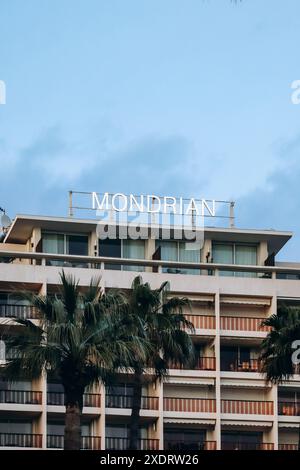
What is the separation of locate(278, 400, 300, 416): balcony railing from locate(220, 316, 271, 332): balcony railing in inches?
215

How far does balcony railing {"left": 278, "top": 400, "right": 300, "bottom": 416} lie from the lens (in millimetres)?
117438

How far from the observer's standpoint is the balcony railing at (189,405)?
115575 millimetres

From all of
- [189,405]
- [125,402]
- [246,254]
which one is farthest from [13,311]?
[246,254]

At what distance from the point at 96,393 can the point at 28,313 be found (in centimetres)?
791

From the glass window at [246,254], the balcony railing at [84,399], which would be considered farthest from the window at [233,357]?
the balcony railing at [84,399]

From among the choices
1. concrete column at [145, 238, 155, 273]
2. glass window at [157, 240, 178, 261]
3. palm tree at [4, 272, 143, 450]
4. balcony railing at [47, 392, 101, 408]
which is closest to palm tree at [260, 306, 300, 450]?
palm tree at [4, 272, 143, 450]

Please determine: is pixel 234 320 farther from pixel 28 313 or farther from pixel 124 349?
pixel 124 349

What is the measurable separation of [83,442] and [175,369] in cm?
876

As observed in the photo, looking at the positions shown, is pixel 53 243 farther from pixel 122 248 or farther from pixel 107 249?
pixel 122 248

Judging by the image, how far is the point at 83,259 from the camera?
383 feet

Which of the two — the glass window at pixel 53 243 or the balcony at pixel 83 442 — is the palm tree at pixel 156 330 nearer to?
the balcony at pixel 83 442

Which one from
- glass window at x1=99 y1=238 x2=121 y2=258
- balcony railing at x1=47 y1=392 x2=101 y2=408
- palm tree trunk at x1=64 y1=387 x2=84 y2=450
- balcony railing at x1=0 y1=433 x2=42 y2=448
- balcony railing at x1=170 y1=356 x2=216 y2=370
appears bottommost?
palm tree trunk at x1=64 y1=387 x2=84 y2=450

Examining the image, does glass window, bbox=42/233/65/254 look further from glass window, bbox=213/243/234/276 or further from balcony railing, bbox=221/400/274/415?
balcony railing, bbox=221/400/274/415

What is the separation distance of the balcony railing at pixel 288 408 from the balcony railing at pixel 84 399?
13.6 meters
